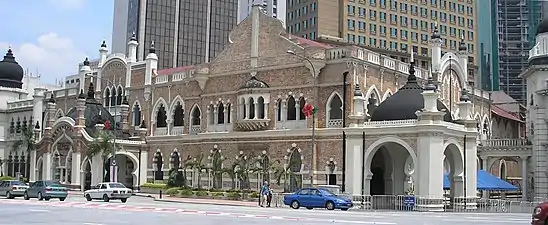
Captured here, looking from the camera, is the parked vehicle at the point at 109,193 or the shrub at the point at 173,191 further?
the shrub at the point at 173,191

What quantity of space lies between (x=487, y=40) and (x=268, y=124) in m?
92.0

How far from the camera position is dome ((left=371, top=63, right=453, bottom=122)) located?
37.7 metres

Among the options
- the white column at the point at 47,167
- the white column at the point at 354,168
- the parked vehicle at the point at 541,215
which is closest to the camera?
the parked vehicle at the point at 541,215

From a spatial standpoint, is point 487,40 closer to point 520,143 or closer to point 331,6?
point 331,6

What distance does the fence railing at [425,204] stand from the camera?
35438 mm

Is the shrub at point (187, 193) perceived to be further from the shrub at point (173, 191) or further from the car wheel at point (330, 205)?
the car wheel at point (330, 205)

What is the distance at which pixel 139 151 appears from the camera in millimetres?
54812

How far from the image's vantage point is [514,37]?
119 meters

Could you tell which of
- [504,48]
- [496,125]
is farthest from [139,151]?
[504,48]

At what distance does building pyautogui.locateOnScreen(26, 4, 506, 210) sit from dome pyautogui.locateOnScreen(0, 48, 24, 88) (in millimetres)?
15422

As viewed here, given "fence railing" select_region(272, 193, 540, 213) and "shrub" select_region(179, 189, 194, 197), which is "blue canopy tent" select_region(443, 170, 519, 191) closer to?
"fence railing" select_region(272, 193, 540, 213)

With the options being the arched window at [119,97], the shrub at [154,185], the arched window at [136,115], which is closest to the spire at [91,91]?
the arched window at [119,97]

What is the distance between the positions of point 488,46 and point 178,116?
8795 cm

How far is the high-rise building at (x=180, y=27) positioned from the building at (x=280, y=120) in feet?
179
